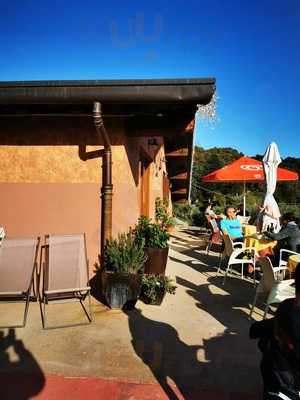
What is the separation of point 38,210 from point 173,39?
12.7 feet

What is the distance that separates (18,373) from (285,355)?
7.67 feet

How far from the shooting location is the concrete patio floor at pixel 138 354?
279 cm

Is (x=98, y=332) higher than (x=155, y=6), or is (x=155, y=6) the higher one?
(x=155, y=6)

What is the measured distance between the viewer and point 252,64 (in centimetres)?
1173

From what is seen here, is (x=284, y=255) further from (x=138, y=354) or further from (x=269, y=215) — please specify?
→ (x=138, y=354)

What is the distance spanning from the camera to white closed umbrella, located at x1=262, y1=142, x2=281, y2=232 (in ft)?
23.8

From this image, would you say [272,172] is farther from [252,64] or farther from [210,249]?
[252,64]

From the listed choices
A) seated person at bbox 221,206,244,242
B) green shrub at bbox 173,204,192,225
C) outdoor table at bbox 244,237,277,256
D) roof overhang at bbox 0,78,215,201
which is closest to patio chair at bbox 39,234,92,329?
roof overhang at bbox 0,78,215,201

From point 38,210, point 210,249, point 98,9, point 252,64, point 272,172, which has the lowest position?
point 210,249

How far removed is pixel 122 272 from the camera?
460 cm

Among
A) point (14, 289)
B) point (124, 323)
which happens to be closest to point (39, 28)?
point (14, 289)

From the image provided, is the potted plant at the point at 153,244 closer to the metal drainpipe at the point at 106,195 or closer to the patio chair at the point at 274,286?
the metal drainpipe at the point at 106,195

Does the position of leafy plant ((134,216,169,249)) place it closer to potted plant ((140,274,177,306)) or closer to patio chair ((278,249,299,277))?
potted plant ((140,274,177,306))

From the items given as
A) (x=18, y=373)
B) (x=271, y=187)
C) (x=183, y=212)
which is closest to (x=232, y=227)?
(x=271, y=187)
